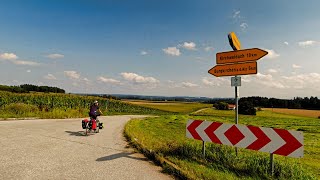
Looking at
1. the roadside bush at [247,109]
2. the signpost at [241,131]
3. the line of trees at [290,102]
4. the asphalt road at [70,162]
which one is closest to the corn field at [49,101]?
the asphalt road at [70,162]

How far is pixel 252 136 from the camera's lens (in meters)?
6.88

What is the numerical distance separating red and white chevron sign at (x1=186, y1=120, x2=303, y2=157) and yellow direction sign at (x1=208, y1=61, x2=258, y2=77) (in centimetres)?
176

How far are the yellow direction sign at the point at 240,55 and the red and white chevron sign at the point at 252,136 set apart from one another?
2.13 m

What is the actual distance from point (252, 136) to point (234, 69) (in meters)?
2.35

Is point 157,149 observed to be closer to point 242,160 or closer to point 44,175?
point 242,160

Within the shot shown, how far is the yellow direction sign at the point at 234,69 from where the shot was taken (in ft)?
26.5

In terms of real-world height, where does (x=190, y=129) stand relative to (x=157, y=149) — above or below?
above

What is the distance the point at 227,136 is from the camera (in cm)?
736

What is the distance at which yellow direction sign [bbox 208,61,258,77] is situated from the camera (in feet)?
26.5

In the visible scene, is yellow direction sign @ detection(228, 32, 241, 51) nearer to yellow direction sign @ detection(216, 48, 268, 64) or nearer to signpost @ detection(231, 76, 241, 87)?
yellow direction sign @ detection(216, 48, 268, 64)

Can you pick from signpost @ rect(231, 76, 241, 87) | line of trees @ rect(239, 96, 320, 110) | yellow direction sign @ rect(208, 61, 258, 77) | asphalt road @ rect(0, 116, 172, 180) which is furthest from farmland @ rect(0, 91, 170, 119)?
line of trees @ rect(239, 96, 320, 110)

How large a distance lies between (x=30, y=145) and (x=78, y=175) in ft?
14.0

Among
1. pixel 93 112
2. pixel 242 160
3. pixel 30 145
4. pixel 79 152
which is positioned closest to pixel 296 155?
pixel 242 160

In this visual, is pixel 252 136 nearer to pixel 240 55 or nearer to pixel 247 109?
pixel 240 55
